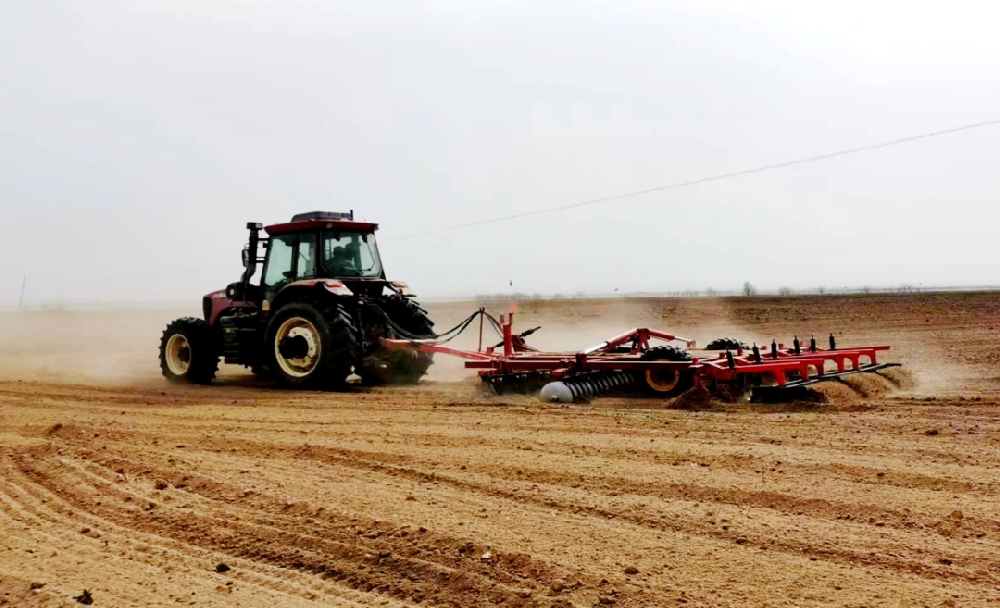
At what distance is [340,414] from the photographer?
26.5ft

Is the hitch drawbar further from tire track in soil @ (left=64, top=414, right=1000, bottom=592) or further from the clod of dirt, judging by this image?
the clod of dirt

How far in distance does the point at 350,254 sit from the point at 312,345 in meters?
1.50

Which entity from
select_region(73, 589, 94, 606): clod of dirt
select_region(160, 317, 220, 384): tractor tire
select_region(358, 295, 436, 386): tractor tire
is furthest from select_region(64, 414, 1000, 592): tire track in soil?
select_region(160, 317, 220, 384): tractor tire

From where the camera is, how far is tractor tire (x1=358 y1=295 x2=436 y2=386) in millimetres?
11227

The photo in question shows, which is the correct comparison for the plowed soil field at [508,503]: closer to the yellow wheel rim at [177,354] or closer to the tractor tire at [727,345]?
the tractor tire at [727,345]

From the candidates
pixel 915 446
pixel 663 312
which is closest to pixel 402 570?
pixel 915 446

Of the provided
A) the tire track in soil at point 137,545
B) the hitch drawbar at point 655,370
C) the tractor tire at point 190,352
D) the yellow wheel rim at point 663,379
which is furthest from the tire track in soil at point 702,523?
the tractor tire at point 190,352

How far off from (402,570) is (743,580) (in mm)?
1479

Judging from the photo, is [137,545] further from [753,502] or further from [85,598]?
[753,502]

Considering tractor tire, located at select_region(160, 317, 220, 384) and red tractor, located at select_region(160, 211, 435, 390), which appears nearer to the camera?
red tractor, located at select_region(160, 211, 435, 390)

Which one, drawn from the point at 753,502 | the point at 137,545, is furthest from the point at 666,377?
the point at 137,545

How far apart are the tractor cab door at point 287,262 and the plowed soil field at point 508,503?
110 inches

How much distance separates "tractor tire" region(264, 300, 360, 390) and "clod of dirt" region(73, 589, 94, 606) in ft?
21.7

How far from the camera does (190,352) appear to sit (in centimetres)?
1157
